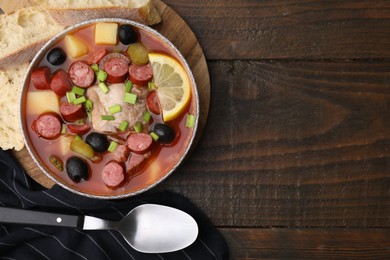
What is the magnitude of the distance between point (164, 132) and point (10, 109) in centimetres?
43

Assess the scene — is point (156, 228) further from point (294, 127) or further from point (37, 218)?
point (294, 127)

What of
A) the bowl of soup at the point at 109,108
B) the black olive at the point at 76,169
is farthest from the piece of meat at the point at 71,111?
the black olive at the point at 76,169

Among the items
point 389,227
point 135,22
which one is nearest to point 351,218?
point 389,227

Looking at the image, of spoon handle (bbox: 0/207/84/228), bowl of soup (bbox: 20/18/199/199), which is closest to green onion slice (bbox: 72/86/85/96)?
bowl of soup (bbox: 20/18/199/199)

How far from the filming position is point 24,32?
1637mm

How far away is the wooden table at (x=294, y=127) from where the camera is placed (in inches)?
66.1

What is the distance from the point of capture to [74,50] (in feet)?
5.22

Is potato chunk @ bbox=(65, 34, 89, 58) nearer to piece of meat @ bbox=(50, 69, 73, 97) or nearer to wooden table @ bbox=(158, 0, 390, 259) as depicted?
piece of meat @ bbox=(50, 69, 73, 97)

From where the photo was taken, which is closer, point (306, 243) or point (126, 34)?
point (126, 34)

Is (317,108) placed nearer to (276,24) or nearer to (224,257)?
(276,24)

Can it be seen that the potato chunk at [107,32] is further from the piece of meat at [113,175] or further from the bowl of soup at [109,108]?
the piece of meat at [113,175]

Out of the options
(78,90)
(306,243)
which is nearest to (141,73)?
(78,90)

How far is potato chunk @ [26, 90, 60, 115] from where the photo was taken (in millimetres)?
1595

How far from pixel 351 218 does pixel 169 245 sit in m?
0.50
